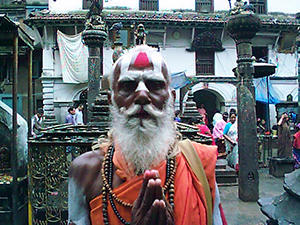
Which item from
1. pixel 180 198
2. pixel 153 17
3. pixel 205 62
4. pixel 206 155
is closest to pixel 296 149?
pixel 206 155

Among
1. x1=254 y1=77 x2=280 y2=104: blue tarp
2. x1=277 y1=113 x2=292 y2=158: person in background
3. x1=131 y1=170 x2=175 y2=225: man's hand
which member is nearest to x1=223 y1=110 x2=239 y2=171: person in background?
x1=277 y1=113 x2=292 y2=158: person in background

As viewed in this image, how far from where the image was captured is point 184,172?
1632 mm

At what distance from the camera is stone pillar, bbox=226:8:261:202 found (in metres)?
5.06

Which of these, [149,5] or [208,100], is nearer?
[149,5]

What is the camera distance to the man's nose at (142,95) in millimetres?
1534

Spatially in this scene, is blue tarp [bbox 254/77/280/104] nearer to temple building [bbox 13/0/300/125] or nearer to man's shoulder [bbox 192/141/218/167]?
temple building [bbox 13/0/300/125]

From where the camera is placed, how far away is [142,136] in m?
1.61

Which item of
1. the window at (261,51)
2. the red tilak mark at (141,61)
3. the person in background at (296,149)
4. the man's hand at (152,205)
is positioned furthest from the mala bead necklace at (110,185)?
the window at (261,51)

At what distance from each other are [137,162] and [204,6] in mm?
19016

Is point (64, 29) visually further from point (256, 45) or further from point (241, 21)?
point (241, 21)

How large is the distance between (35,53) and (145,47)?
20100 mm

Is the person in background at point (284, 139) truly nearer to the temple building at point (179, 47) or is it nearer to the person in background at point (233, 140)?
the person in background at point (233, 140)

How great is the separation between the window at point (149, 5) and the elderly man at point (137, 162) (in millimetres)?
17868

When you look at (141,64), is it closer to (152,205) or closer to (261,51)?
(152,205)
